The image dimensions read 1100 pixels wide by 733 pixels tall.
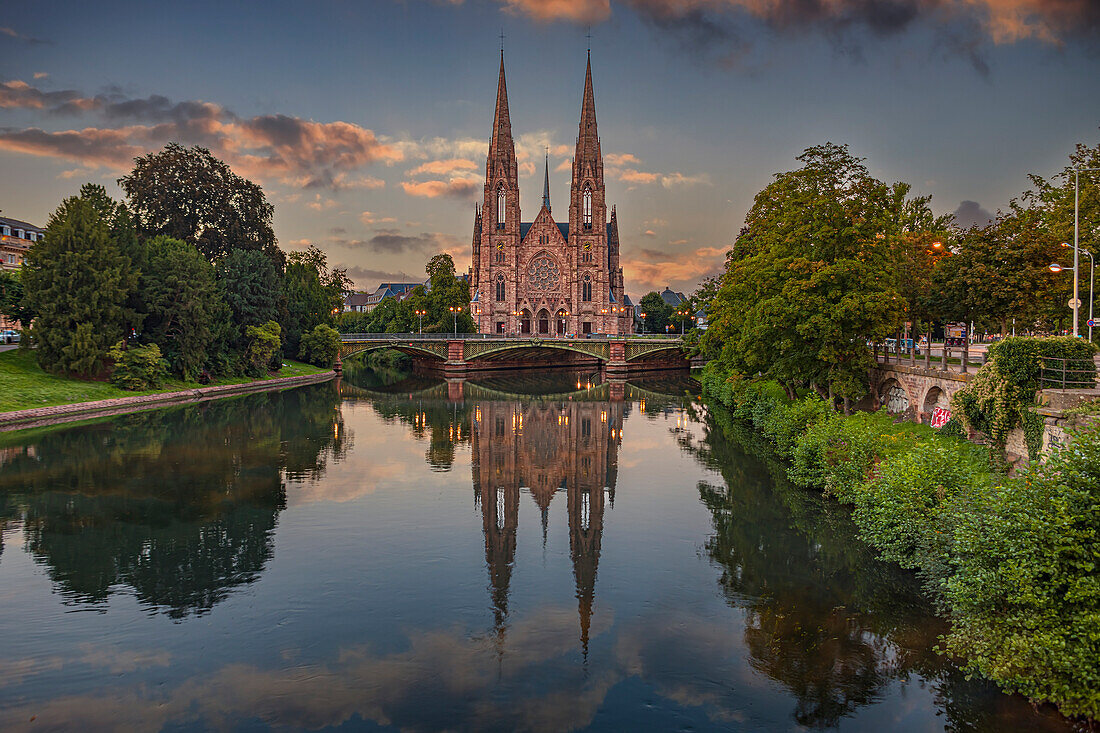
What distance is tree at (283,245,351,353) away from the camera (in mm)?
81806

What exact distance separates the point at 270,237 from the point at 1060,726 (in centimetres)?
7799

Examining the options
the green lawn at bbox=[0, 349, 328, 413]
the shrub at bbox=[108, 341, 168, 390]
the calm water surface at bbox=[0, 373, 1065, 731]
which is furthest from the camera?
the shrub at bbox=[108, 341, 168, 390]

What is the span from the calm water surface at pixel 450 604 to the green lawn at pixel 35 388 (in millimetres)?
16100

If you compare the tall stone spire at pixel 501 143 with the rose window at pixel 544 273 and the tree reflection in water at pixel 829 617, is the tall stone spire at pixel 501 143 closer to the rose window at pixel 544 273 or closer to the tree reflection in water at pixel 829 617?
the rose window at pixel 544 273

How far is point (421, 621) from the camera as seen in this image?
594 inches

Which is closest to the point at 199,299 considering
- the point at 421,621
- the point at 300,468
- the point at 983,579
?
the point at 300,468

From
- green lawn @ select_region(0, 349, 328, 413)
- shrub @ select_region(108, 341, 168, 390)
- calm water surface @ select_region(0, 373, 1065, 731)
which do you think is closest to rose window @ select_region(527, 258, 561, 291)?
green lawn @ select_region(0, 349, 328, 413)

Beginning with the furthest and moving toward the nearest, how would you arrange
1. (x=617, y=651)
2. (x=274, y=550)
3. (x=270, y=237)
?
(x=270, y=237), (x=274, y=550), (x=617, y=651)

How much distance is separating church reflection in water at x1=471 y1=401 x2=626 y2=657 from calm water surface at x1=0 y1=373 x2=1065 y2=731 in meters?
0.17

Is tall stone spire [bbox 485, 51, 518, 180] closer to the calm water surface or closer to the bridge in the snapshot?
the bridge

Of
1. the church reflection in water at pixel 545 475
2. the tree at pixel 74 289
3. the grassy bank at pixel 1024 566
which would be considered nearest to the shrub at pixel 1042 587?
the grassy bank at pixel 1024 566

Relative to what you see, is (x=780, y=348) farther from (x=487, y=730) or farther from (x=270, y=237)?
(x=270, y=237)

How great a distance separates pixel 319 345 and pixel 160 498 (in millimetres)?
60714

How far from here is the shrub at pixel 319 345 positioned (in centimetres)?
8331
